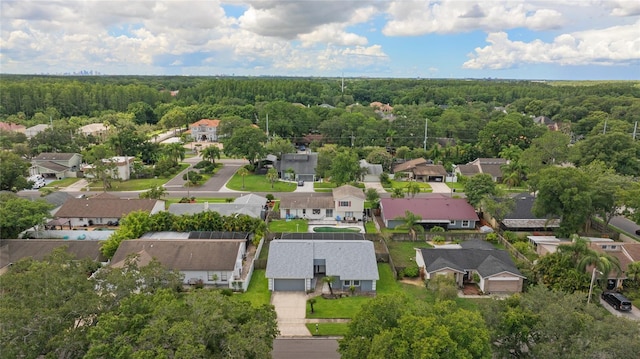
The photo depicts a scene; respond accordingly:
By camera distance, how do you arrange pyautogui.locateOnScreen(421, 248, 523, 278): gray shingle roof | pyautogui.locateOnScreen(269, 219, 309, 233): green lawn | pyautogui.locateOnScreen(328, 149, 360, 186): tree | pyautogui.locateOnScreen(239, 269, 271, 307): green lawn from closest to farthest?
1. pyautogui.locateOnScreen(239, 269, 271, 307): green lawn
2. pyautogui.locateOnScreen(421, 248, 523, 278): gray shingle roof
3. pyautogui.locateOnScreen(269, 219, 309, 233): green lawn
4. pyautogui.locateOnScreen(328, 149, 360, 186): tree

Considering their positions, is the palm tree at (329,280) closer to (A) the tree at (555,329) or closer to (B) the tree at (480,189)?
(A) the tree at (555,329)

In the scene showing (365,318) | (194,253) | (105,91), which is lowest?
(194,253)

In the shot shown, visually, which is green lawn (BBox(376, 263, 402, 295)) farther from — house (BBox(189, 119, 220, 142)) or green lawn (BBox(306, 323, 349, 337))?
house (BBox(189, 119, 220, 142))

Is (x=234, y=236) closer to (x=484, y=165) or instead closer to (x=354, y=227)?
(x=354, y=227)

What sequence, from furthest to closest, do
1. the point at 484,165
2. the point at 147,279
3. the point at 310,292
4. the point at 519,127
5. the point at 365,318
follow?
1. the point at 519,127
2. the point at 484,165
3. the point at 310,292
4. the point at 147,279
5. the point at 365,318

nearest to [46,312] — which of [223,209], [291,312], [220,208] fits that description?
[291,312]

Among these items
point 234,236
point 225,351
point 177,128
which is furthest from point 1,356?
point 177,128

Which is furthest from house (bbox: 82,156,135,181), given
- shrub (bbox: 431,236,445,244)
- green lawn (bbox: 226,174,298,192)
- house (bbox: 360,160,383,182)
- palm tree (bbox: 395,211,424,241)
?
shrub (bbox: 431,236,445,244)
